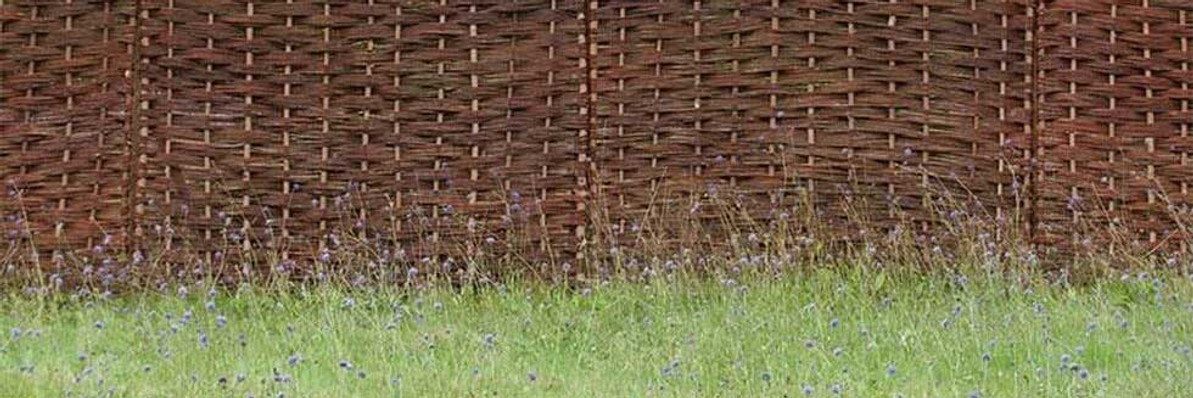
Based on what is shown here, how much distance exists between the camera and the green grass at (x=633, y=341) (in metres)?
6.30

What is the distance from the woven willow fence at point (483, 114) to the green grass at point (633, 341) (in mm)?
461

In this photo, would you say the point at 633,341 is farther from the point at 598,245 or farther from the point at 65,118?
the point at 65,118

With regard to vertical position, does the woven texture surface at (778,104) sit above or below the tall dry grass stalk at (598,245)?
above

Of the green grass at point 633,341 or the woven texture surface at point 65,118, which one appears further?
the woven texture surface at point 65,118

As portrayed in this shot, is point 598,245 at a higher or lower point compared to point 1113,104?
lower

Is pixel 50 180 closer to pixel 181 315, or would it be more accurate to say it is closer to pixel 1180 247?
pixel 181 315

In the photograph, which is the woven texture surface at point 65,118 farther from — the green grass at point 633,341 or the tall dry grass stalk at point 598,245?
the green grass at point 633,341

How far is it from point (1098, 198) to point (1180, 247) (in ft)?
1.50

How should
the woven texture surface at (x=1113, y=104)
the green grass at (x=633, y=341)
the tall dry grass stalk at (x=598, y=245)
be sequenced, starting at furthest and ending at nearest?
the woven texture surface at (x=1113, y=104) → the tall dry grass stalk at (x=598, y=245) → the green grass at (x=633, y=341)

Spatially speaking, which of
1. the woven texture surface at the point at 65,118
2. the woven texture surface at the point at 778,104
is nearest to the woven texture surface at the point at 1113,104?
the woven texture surface at the point at 778,104

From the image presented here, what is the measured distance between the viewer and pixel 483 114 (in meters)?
8.66

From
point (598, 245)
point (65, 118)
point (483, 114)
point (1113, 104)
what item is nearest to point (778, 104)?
point (598, 245)

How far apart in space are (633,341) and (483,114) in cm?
183

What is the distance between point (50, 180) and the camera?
8648 mm
